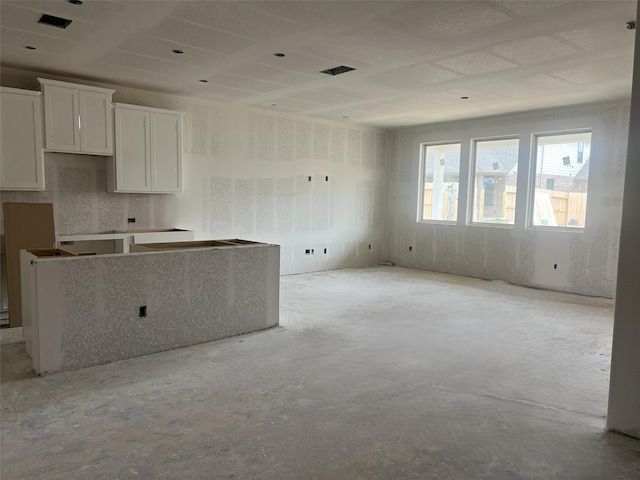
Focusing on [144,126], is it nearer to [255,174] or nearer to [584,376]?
[255,174]

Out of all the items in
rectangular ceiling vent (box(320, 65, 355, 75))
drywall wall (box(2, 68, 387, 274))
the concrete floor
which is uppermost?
rectangular ceiling vent (box(320, 65, 355, 75))

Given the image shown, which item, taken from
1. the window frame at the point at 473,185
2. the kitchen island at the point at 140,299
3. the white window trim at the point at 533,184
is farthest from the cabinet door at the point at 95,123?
→ the white window trim at the point at 533,184

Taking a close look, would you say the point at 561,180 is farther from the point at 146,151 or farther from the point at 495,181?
the point at 146,151

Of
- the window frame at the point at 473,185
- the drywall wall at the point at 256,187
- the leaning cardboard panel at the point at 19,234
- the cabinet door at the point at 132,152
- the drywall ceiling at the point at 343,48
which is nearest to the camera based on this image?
the drywall ceiling at the point at 343,48

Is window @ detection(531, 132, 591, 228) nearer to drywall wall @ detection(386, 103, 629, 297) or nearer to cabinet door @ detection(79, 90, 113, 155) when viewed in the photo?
drywall wall @ detection(386, 103, 629, 297)

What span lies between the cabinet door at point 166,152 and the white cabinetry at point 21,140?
4.54 ft

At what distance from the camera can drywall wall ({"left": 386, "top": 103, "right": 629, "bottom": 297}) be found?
263 inches

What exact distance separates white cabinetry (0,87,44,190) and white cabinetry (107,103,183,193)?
901mm

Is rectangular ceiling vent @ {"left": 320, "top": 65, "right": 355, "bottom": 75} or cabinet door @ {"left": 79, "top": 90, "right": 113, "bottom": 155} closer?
rectangular ceiling vent @ {"left": 320, "top": 65, "right": 355, "bottom": 75}

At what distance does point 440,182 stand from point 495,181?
1.19m

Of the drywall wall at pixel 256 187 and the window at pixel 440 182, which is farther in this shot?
the window at pixel 440 182

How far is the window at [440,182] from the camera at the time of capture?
8781 millimetres

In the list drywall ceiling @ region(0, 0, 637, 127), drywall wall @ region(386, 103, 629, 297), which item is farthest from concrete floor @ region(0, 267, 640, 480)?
drywall ceiling @ region(0, 0, 637, 127)

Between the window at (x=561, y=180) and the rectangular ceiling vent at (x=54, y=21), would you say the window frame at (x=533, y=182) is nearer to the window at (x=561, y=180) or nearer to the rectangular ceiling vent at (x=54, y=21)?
the window at (x=561, y=180)
